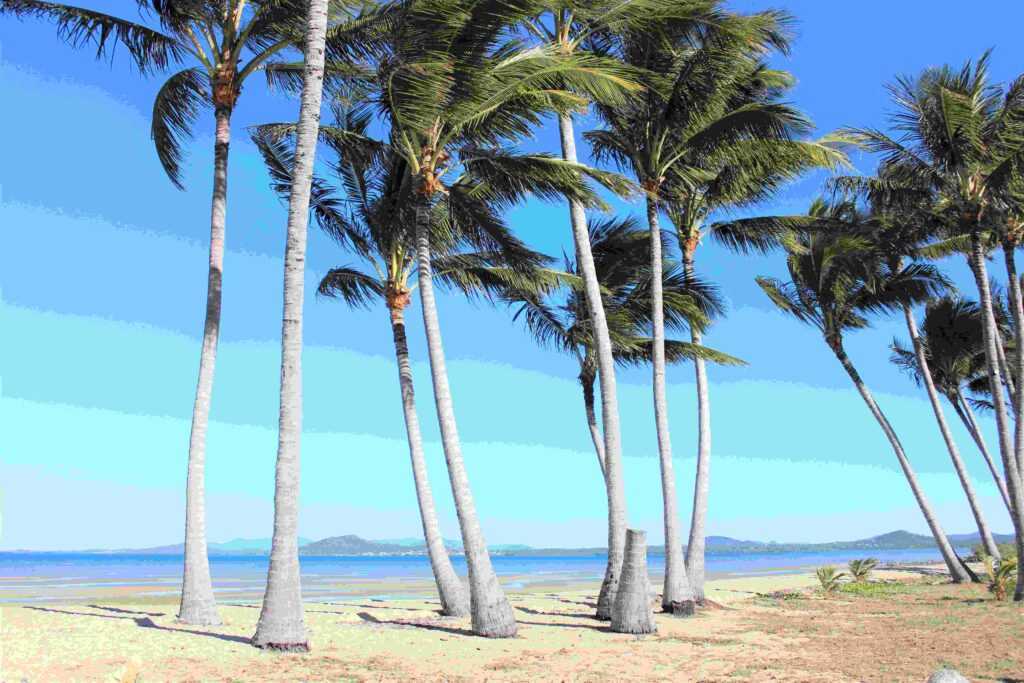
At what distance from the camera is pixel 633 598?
1220 centimetres

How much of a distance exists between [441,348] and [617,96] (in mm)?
4279

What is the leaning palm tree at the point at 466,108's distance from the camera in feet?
37.9

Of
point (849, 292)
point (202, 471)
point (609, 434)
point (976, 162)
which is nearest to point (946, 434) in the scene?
point (849, 292)

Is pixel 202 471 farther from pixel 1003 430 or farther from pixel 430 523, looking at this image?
pixel 1003 430

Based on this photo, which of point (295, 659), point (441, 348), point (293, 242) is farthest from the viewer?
point (441, 348)

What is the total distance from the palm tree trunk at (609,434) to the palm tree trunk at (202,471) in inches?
215

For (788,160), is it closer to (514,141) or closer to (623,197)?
(623,197)

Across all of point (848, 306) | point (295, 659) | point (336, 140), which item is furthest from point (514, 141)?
point (848, 306)

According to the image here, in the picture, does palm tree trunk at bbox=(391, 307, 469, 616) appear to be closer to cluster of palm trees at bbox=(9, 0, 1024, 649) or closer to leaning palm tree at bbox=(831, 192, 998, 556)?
cluster of palm trees at bbox=(9, 0, 1024, 649)

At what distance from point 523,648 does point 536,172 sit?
21.6 ft

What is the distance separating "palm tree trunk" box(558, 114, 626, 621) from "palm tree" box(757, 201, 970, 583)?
31.2 ft

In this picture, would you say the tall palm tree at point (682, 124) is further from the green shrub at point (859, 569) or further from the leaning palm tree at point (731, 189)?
the green shrub at point (859, 569)

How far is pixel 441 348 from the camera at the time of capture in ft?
39.6

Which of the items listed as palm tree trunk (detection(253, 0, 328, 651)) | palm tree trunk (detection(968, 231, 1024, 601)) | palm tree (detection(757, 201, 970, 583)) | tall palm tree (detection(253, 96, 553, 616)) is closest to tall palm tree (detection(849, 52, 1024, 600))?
palm tree trunk (detection(968, 231, 1024, 601))
